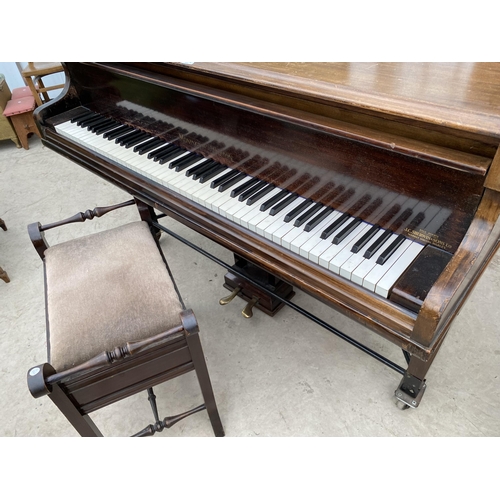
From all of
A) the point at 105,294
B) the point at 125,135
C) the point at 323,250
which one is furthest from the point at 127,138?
the point at 323,250

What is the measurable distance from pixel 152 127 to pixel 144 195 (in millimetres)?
382

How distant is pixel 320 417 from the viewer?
5.79 ft

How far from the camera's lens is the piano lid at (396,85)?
102 cm

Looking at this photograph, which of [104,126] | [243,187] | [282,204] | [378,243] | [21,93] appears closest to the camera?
[378,243]

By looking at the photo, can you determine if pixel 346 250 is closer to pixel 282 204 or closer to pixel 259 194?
pixel 282 204

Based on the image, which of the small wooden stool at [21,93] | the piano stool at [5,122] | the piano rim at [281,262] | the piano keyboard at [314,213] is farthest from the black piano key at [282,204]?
the small wooden stool at [21,93]

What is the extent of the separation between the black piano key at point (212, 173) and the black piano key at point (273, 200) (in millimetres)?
323

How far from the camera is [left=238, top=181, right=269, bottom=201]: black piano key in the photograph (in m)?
1.54

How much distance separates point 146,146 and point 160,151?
0.10m

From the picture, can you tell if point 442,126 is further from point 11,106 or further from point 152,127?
point 11,106

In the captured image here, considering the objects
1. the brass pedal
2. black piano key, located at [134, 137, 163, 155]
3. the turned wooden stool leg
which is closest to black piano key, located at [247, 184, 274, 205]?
black piano key, located at [134, 137, 163, 155]

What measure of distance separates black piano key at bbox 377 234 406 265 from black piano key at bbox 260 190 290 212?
468 millimetres

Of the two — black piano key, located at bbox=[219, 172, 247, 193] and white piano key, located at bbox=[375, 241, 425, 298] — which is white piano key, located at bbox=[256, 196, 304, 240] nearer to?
black piano key, located at bbox=[219, 172, 247, 193]

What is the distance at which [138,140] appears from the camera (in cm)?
199
